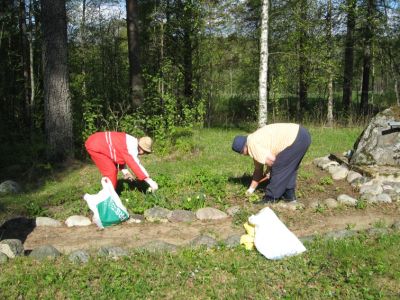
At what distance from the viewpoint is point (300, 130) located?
21.4 feet

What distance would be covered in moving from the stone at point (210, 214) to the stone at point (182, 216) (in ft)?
0.30

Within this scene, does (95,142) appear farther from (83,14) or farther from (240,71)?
(83,14)

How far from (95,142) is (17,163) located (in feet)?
14.5

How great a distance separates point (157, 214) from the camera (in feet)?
21.0

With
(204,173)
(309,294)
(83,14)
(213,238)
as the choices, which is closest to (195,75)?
(83,14)

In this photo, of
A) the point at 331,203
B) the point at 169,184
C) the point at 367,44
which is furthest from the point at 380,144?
the point at 367,44

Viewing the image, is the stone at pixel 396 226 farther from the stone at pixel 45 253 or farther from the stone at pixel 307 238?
the stone at pixel 45 253

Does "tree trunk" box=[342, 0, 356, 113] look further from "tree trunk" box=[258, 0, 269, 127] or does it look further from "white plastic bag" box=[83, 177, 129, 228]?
"white plastic bag" box=[83, 177, 129, 228]

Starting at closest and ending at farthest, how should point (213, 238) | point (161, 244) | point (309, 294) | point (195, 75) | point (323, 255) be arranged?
point (309, 294)
point (323, 255)
point (161, 244)
point (213, 238)
point (195, 75)

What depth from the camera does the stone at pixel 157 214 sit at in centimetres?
632

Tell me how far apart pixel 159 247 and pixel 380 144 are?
211 inches

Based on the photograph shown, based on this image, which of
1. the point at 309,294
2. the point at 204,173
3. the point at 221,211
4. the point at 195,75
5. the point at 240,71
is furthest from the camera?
the point at 240,71

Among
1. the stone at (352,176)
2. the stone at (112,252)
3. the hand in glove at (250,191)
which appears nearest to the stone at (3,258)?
the stone at (112,252)

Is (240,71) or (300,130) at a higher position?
(240,71)
